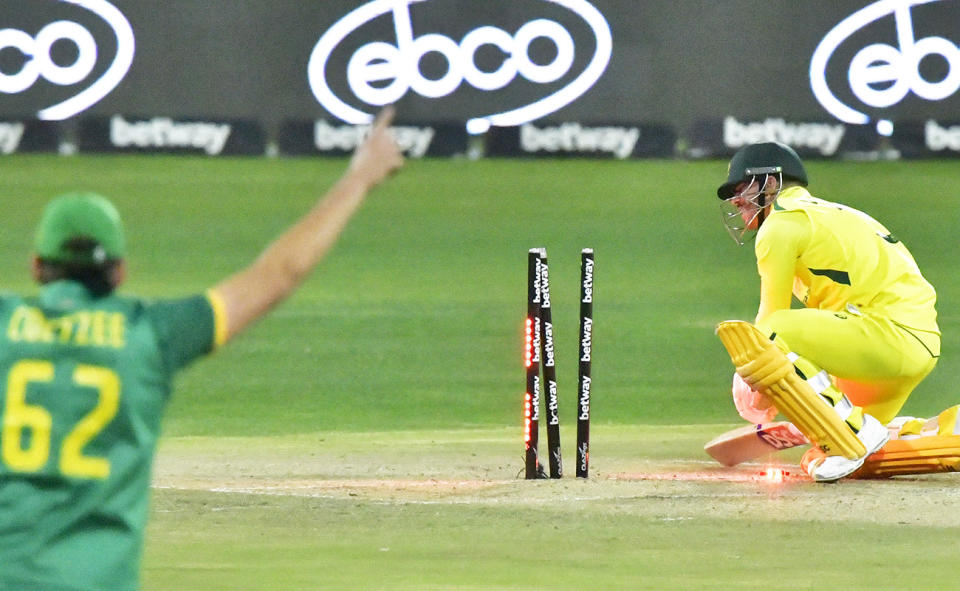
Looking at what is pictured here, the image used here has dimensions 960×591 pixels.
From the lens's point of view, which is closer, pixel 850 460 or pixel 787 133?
pixel 850 460

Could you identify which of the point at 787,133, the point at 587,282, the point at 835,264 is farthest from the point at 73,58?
the point at 835,264

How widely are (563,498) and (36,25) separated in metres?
15.2

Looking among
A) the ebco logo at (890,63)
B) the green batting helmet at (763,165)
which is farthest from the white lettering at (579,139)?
the green batting helmet at (763,165)

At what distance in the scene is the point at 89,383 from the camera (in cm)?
339

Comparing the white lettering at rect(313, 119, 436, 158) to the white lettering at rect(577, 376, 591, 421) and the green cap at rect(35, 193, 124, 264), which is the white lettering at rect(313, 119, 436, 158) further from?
the green cap at rect(35, 193, 124, 264)

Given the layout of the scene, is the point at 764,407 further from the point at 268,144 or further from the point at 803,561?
the point at 268,144

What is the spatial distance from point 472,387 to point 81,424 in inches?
370

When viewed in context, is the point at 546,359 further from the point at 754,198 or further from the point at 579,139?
the point at 579,139

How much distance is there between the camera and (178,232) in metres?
20.3

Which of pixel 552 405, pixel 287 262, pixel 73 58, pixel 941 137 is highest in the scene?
pixel 287 262

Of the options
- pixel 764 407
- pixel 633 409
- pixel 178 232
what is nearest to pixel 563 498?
pixel 764 407

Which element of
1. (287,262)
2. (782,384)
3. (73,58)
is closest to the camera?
(287,262)

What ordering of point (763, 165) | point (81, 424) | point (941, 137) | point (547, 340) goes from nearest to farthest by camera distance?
point (81, 424), point (547, 340), point (763, 165), point (941, 137)

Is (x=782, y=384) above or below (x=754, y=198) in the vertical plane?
below
